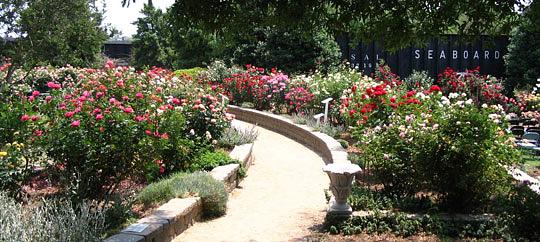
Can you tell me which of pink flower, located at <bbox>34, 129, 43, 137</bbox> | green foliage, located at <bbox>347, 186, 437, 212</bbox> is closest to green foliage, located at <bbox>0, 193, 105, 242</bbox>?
pink flower, located at <bbox>34, 129, 43, 137</bbox>

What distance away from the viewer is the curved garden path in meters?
6.10

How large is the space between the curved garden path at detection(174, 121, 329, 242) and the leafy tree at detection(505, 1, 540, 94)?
14.3m

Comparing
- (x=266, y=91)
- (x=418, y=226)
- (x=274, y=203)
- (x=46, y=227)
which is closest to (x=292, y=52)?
(x=266, y=91)

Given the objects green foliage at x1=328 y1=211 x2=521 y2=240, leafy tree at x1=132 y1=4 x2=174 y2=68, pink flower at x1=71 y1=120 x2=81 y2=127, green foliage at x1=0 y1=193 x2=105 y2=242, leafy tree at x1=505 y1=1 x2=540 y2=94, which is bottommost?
green foliage at x1=328 y1=211 x2=521 y2=240

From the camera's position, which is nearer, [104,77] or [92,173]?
[92,173]

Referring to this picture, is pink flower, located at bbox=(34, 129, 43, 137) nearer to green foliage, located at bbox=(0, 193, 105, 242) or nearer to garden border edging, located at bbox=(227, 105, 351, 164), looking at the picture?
green foliage, located at bbox=(0, 193, 105, 242)

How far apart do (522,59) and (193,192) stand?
19.1 meters

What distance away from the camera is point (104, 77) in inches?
379

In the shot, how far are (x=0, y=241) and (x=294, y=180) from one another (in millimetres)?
5070

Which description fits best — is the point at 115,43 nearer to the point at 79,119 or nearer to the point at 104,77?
the point at 104,77

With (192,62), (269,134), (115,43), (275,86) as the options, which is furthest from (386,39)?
(115,43)

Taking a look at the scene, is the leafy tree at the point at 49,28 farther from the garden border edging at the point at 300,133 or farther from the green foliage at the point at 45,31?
the garden border edging at the point at 300,133

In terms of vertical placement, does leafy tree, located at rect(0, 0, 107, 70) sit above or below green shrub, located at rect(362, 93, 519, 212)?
above

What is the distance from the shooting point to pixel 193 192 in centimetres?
659
